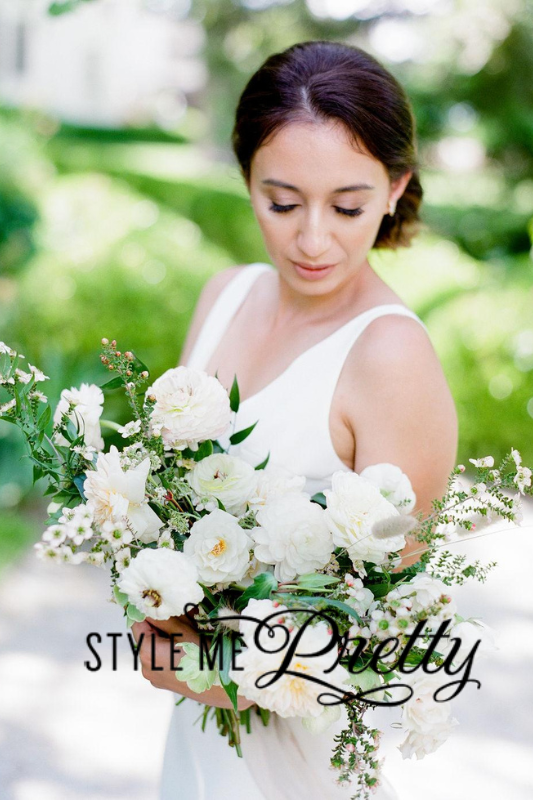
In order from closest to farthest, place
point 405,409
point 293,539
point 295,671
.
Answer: point 295,671 < point 293,539 < point 405,409

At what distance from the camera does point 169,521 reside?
4.25 ft

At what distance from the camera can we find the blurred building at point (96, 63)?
27.5 meters

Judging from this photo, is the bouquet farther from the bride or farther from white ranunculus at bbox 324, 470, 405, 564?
the bride

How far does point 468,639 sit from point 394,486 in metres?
0.26

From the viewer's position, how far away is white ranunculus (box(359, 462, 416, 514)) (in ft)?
4.19

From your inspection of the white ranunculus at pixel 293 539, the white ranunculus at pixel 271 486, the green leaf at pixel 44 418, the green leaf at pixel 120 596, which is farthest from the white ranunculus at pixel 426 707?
the green leaf at pixel 44 418

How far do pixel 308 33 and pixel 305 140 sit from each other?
60.2 feet

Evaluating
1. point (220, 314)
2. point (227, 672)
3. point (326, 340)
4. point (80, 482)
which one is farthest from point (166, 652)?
point (220, 314)

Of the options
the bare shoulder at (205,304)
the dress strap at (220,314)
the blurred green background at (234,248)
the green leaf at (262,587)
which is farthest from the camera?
the blurred green background at (234,248)

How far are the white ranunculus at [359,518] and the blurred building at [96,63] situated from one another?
71.1 ft

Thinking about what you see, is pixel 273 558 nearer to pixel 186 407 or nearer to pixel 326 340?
pixel 186 407

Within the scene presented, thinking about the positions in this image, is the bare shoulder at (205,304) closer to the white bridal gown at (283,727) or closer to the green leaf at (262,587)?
the white bridal gown at (283,727)

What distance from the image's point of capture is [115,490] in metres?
1.23

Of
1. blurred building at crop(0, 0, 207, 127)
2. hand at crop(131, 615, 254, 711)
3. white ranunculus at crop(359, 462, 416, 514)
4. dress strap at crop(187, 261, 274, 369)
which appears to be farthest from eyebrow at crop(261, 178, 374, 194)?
blurred building at crop(0, 0, 207, 127)
